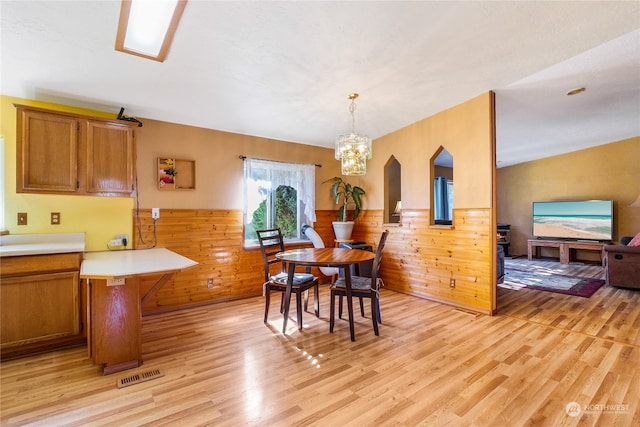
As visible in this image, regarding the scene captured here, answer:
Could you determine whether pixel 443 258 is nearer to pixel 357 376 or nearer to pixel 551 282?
pixel 357 376

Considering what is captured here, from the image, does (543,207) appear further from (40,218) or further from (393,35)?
(40,218)

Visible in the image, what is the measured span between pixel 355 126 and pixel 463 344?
3130mm

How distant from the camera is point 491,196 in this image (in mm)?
3160

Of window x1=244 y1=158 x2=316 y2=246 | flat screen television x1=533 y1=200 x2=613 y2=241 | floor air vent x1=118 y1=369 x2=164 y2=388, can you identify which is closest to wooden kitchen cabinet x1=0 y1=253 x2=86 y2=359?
floor air vent x1=118 y1=369 x2=164 y2=388

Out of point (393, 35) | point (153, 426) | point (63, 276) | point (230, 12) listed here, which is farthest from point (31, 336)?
point (393, 35)

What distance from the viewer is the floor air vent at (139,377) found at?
76.4 inches

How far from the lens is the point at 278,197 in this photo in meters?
4.57

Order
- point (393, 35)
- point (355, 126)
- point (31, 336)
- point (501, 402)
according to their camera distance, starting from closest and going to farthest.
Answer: point (501, 402) → point (393, 35) → point (31, 336) → point (355, 126)

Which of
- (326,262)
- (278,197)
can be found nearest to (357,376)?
(326,262)

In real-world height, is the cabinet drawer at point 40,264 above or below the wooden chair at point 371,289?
above

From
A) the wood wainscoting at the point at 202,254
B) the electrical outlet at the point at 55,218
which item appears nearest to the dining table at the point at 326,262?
the wood wainscoting at the point at 202,254

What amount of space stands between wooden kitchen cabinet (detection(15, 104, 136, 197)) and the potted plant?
3.00 m

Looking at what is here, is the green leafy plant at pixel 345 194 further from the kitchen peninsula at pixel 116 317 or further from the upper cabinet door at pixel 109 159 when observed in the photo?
the kitchen peninsula at pixel 116 317

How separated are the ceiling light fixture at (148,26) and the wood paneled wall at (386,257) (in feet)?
6.19
